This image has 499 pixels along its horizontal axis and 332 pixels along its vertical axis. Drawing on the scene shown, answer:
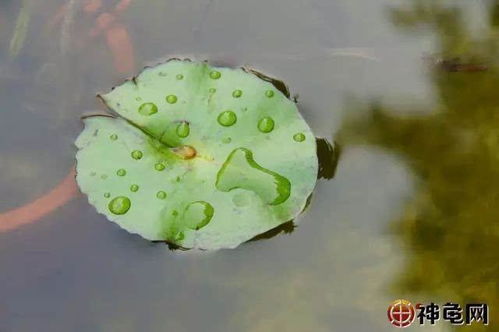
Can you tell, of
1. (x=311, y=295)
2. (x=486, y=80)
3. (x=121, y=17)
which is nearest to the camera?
(x=311, y=295)

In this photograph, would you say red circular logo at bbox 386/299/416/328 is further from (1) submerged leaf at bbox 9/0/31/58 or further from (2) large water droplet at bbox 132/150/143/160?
(1) submerged leaf at bbox 9/0/31/58

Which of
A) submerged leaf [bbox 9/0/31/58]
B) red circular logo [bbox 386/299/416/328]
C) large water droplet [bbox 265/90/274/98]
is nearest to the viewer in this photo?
red circular logo [bbox 386/299/416/328]

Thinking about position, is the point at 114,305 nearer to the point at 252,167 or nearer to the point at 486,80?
the point at 252,167

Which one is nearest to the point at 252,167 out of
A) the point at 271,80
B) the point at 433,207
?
the point at 271,80

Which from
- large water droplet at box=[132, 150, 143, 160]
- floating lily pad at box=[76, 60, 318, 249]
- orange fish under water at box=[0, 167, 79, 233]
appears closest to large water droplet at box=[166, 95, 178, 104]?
floating lily pad at box=[76, 60, 318, 249]

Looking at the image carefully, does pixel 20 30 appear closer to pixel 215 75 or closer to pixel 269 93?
pixel 215 75
